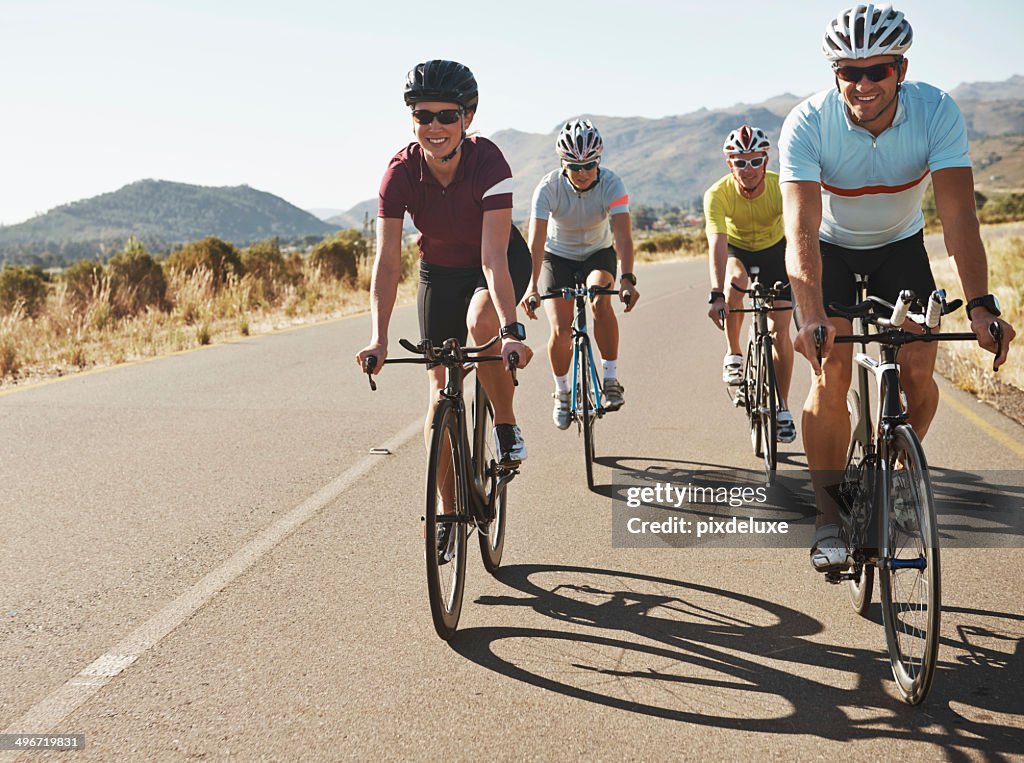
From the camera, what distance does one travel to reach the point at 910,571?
353cm

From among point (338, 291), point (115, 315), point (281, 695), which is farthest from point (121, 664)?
point (338, 291)

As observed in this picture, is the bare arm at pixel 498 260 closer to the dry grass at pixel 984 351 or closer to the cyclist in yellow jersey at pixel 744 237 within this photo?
the dry grass at pixel 984 351

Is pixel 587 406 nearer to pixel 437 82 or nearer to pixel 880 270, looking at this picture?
pixel 880 270

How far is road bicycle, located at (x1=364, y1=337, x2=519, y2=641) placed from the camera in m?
3.88

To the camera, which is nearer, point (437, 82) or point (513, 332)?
point (513, 332)

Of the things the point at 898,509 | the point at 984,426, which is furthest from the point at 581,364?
the point at 898,509

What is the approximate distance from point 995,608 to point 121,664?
3.50 meters

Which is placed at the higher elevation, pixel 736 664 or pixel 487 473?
pixel 487 473

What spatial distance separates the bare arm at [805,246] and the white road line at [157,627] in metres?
2.79

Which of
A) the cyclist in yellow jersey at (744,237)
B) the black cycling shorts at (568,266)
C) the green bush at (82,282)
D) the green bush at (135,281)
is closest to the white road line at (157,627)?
the black cycling shorts at (568,266)

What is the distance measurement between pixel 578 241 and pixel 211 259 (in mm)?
18413

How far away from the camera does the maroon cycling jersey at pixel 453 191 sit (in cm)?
459

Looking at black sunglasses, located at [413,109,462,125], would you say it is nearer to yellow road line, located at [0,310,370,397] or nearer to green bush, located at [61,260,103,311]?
yellow road line, located at [0,310,370,397]
